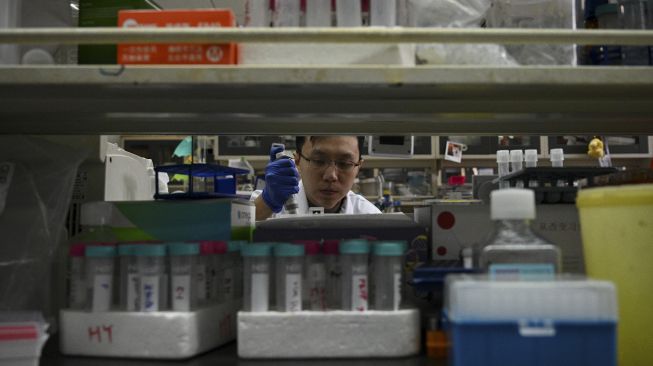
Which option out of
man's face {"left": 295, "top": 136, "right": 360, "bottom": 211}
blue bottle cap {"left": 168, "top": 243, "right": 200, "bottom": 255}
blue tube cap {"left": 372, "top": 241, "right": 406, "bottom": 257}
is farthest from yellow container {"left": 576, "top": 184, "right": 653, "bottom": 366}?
man's face {"left": 295, "top": 136, "right": 360, "bottom": 211}

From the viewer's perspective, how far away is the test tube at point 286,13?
820 millimetres

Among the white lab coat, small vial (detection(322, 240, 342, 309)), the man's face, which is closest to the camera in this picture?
small vial (detection(322, 240, 342, 309))

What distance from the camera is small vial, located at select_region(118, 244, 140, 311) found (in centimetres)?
80

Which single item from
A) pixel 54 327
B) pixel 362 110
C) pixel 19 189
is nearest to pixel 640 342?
pixel 362 110

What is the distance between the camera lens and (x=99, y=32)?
667 mm

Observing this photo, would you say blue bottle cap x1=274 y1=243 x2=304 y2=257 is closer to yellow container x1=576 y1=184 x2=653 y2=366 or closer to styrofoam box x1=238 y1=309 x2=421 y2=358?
styrofoam box x1=238 y1=309 x2=421 y2=358

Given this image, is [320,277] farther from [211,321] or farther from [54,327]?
[54,327]

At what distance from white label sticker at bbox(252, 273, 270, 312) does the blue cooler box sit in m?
0.31

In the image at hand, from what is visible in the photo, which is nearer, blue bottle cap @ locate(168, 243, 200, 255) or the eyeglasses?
blue bottle cap @ locate(168, 243, 200, 255)

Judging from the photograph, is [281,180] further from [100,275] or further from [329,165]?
[100,275]

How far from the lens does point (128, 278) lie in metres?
0.82

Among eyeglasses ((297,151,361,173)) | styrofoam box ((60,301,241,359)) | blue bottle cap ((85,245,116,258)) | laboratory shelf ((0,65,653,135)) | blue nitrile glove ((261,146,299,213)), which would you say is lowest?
styrofoam box ((60,301,241,359))

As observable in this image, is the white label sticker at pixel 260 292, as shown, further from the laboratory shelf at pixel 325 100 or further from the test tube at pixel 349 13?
the test tube at pixel 349 13

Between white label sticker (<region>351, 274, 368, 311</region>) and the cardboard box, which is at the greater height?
the cardboard box
